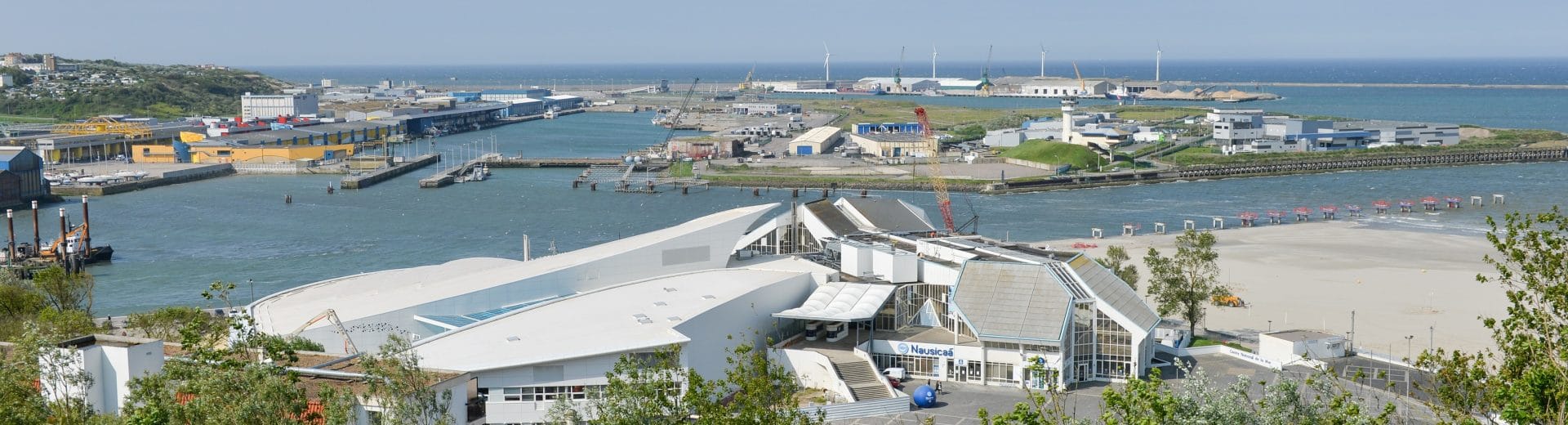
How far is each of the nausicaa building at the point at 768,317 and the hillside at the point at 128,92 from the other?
187 feet

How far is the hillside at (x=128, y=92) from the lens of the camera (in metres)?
67.0

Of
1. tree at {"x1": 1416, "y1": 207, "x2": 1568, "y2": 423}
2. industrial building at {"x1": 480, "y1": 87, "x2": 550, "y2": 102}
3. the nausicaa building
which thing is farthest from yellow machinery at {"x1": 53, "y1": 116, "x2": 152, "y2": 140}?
tree at {"x1": 1416, "y1": 207, "x2": 1568, "y2": 423}

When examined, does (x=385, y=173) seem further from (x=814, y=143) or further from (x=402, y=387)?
(x=402, y=387)

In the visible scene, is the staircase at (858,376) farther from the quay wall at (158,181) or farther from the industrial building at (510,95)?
the industrial building at (510,95)

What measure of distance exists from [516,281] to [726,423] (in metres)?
9.06

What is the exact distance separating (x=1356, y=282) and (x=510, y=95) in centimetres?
7292

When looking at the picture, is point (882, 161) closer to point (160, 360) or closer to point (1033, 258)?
point (1033, 258)

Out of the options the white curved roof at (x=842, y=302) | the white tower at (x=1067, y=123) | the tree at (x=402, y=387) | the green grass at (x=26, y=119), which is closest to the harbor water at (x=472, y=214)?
the white tower at (x=1067, y=123)

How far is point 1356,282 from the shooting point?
2289 cm

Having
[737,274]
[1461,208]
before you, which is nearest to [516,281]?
[737,274]

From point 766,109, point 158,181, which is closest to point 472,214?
point 158,181

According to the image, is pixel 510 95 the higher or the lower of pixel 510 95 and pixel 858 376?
the higher

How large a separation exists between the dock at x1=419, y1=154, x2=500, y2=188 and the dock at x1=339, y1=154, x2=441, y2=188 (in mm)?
1408

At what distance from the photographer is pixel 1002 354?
14.9 metres
